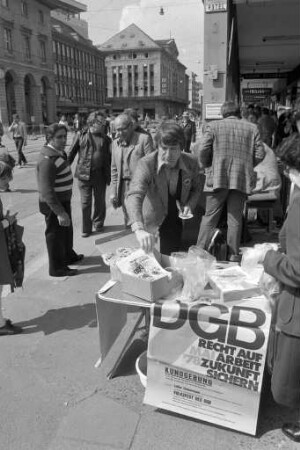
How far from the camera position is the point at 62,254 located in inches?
199

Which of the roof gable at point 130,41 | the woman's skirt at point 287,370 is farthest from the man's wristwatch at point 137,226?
the roof gable at point 130,41

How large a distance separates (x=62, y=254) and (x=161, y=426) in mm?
→ 2865

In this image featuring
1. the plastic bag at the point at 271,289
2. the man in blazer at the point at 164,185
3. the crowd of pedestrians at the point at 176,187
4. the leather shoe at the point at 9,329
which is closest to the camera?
the crowd of pedestrians at the point at 176,187

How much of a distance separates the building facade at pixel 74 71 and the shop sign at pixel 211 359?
8091 centimetres

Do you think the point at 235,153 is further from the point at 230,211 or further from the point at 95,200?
the point at 95,200

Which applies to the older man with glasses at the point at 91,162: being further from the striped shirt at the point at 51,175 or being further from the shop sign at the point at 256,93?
the shop sign at the point at 256,93

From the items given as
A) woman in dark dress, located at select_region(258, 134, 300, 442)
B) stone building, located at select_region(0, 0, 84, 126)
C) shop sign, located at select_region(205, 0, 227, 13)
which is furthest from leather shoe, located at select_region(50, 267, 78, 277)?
stone building, located at select_region(0, 0, 84, 126)

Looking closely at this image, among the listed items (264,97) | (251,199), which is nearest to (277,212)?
(251,199)

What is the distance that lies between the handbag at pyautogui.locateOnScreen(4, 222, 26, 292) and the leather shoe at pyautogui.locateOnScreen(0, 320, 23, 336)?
32 cm

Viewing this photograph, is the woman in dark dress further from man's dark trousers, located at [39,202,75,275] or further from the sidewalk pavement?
man's dark trousers, located at [39,202,75,275]

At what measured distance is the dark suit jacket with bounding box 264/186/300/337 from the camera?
6.38 feet

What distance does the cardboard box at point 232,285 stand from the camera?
2441 mm

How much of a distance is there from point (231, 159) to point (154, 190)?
1.73 m

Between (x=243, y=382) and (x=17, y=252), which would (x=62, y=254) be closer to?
(x=17, y=252)
